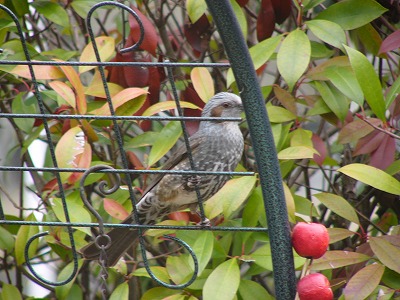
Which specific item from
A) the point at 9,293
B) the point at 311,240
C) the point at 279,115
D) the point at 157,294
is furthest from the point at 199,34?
the point at 311,240

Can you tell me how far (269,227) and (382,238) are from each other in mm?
368

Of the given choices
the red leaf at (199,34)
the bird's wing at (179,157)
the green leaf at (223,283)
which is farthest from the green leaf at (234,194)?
the red leaf at (199,34)

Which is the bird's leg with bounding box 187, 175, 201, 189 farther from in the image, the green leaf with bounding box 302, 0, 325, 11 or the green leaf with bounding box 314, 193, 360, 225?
the green leaf with bounding box 302, 0, 325, 11

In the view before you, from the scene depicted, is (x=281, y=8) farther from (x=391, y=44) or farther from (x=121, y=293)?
(x=121, y=293)

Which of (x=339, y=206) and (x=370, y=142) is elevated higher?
(x=370, y=142)

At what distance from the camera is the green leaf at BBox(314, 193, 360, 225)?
5.31 ft

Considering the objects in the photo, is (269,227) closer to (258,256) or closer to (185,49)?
(258,256)

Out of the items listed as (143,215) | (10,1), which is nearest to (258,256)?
(143,215)

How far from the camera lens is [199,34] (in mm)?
2131

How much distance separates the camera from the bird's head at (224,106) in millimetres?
1860

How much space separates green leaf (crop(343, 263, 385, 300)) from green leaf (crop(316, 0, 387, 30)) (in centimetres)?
61

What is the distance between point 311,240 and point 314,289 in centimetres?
8

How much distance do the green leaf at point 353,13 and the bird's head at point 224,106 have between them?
1.07 feet

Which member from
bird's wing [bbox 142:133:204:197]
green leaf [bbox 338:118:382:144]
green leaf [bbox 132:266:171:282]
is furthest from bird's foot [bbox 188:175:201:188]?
green leaf [bbox 338:118:382:144]
